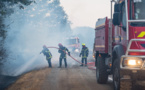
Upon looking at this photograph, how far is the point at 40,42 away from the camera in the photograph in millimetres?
58531

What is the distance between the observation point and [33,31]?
56.4 meters

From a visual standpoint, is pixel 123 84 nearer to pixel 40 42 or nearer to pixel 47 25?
pixel 40 42

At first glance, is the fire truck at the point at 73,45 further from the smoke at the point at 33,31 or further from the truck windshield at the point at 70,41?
the smoke at the point at 33,31

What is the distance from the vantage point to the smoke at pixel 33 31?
1478 inches

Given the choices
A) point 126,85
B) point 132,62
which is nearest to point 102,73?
point 126,85

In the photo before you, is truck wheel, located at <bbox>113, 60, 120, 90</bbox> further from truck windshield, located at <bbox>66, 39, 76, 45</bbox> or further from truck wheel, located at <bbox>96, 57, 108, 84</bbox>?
truck windshield, located at <bbox>66, 39, 76, 45</bbox>

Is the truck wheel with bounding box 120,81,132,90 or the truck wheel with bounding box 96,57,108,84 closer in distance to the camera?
the truck wheel with bounding box 120,81,132,90

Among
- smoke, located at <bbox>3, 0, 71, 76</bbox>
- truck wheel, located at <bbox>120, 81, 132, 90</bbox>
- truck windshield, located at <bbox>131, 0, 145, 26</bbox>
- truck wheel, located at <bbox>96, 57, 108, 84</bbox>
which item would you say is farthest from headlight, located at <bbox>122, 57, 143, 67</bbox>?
smoke, located at <bbox>3, 0, 71, 76</bbox>

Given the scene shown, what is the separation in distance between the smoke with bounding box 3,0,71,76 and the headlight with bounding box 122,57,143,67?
989 inches

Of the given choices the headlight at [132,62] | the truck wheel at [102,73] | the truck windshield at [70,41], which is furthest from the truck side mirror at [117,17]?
the truck windshield at [70,41]

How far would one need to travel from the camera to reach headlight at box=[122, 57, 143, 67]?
7.12 m

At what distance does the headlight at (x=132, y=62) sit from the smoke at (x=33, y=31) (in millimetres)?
25112

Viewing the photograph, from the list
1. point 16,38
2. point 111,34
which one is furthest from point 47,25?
point 111,34

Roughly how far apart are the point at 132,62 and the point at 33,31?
165 ft
